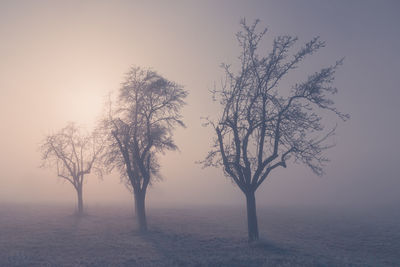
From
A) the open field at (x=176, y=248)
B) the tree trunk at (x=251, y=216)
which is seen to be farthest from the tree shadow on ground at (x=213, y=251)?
the tree trunk at (x=251, y=216)

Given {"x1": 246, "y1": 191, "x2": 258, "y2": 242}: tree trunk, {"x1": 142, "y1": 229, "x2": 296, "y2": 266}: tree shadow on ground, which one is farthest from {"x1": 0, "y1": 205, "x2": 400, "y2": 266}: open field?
{"x1": 246, "y1": 191, "x2": 258, "y2": 242}: tree trunk

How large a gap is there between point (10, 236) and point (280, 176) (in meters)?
131

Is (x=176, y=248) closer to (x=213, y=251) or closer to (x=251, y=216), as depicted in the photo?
(x=213, y=251)

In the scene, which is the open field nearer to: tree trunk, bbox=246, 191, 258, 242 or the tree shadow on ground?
the tree shadow on ground

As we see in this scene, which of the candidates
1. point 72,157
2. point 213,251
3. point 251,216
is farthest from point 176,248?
point 72,157

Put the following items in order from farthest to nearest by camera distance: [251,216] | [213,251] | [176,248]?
[251,216], [176,248], [213,251]

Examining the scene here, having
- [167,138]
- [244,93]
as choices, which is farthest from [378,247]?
[167,138]

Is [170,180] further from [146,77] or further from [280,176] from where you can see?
[146,77]

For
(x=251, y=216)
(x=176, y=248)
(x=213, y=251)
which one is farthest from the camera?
(x=251, y=216)

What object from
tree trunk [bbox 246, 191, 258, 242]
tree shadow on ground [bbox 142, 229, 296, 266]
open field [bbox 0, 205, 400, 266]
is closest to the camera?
tree shadow on ground [bbox 142, 229, 296, 266]

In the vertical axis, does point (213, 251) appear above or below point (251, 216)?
below

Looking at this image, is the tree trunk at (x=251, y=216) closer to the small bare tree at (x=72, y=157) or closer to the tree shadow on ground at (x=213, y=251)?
the tree shadow on ground at (x=213, y=251)

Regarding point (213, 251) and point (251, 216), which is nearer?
point (213, 251)

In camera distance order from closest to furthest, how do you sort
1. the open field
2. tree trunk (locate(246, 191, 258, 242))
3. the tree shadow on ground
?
1. the tree shadow on ground
2. the open field
3. tree trunk (locate(246, 191, 258, 242))
